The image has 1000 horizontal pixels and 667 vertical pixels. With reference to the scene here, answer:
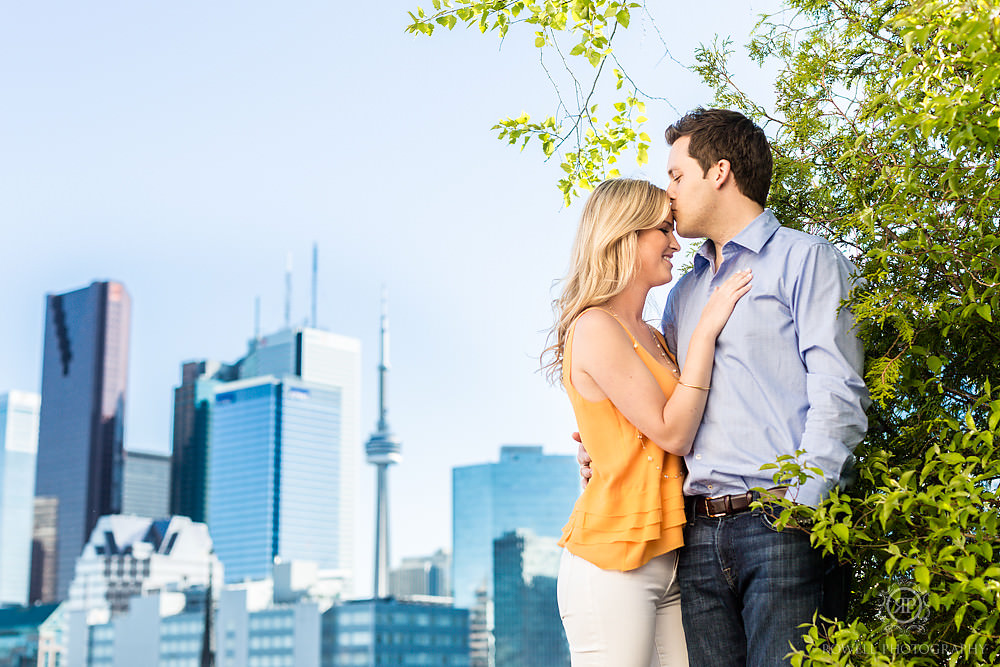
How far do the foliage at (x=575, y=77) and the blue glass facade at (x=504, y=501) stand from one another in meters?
123

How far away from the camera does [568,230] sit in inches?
102

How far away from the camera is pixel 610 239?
7.93 feet

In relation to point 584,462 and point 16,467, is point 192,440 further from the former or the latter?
point 584,462

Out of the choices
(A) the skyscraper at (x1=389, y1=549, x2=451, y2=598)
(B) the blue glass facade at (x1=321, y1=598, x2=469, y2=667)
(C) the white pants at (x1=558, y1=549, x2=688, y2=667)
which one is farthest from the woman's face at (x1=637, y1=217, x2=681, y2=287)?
(A) the skyscraper at (x1=389, y1=549, x2=451, y2=598)

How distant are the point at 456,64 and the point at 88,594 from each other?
2705 inches

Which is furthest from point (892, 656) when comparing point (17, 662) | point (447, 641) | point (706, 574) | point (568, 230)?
point (17, 662)

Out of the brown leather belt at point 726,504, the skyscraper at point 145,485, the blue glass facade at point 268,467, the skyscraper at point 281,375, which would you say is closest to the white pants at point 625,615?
the brown leather belt at point 726,504

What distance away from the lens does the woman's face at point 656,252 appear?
2.44 m

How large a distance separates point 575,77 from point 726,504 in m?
1.72

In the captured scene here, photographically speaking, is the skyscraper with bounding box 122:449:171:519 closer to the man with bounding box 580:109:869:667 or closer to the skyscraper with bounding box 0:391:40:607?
the skyscraper with bounding box 0:391:40:607

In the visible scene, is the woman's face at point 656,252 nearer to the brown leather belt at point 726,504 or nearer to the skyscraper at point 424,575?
the brown leather belt at point 726,504

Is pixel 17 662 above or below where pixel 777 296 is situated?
below

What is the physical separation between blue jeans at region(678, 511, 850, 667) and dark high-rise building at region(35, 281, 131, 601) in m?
133

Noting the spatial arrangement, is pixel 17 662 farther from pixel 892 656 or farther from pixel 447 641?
pixel 892 656
